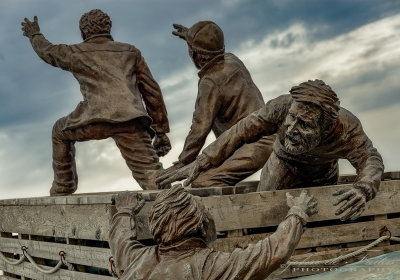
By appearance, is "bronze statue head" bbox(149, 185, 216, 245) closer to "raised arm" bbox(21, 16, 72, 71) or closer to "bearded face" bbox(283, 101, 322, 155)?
"bearded face" bbox(283, 101, 322, 155)

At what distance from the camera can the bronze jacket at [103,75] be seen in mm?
8516

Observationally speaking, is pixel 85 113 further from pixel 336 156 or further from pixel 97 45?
pixel 336 156

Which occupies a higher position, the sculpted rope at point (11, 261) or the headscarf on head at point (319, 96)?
the headscarf on head at point (319, 96)

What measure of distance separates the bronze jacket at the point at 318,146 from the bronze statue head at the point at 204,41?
1.72 metres

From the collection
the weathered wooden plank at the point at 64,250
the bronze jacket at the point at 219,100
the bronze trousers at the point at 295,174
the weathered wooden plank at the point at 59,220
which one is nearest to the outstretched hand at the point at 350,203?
the bronze trousers at the point at 295,174

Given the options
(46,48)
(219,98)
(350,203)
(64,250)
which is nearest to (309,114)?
(350,203)

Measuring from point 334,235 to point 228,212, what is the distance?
101 cm

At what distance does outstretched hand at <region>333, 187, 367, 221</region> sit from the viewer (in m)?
5.11

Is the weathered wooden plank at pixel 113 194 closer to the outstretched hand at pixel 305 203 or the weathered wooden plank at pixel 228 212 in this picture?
the weathered wooden plank at pixel 228 212

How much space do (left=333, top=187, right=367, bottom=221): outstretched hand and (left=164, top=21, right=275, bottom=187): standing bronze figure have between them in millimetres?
2125

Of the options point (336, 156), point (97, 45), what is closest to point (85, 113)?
point (97, 45)

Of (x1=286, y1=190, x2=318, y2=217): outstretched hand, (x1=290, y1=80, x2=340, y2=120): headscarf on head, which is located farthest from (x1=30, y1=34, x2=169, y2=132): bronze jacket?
(x1=286, y1=190, x2=318, y2=217): outstretched hand

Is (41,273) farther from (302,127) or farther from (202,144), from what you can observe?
(302,127)

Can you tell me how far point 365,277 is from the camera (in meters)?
5.02
